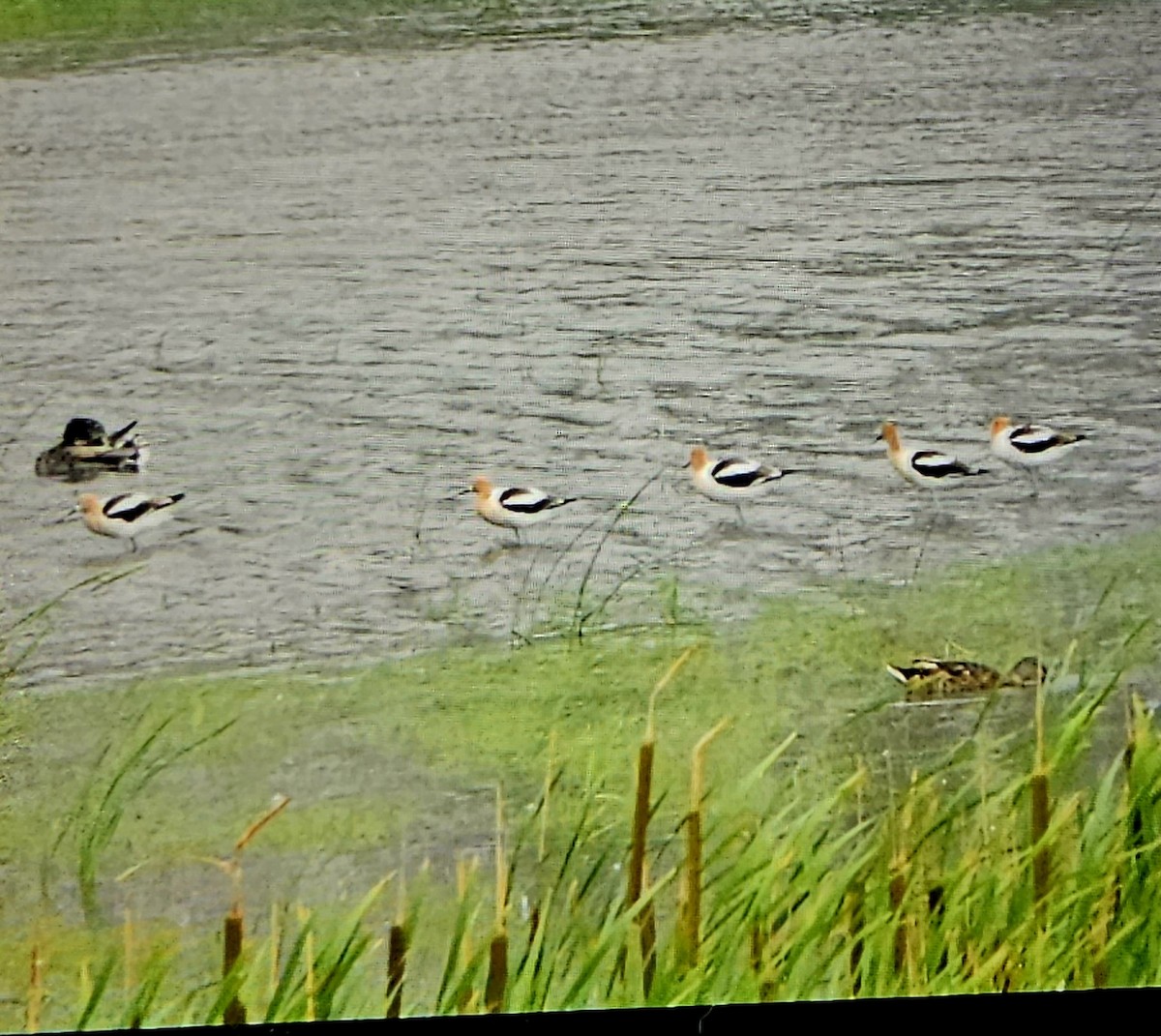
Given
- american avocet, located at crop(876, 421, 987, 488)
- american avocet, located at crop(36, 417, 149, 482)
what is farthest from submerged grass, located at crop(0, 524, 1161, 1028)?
american avocet, located at crop(36, 417, 149, 482)

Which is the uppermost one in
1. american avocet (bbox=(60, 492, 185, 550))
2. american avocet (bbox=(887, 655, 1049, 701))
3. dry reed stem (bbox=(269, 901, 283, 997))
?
american avocet (bbox=(60, 492, 185, 550))

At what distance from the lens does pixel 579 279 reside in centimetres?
168

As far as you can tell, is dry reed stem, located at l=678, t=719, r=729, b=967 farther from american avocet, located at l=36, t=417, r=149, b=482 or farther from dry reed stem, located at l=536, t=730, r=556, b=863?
american avocet, located at l=36, t=417, r=149, b=482

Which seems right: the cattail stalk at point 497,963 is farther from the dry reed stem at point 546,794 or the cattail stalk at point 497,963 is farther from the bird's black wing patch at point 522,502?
the bird's black wing patch at point 522,502

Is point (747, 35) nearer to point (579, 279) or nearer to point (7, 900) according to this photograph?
point (579, 279)

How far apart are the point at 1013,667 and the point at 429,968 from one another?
797 mm

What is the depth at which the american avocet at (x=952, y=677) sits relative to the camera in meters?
1.69

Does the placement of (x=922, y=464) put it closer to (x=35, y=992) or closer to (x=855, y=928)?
(x=855, y=928)

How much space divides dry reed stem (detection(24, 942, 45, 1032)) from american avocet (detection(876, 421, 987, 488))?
3.85 feet

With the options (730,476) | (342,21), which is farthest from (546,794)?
(342,21)

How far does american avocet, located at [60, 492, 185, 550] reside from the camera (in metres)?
1.62

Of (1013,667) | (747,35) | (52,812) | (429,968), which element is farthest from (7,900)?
(747,35)

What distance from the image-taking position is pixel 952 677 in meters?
1.69

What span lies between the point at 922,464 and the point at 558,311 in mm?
482
